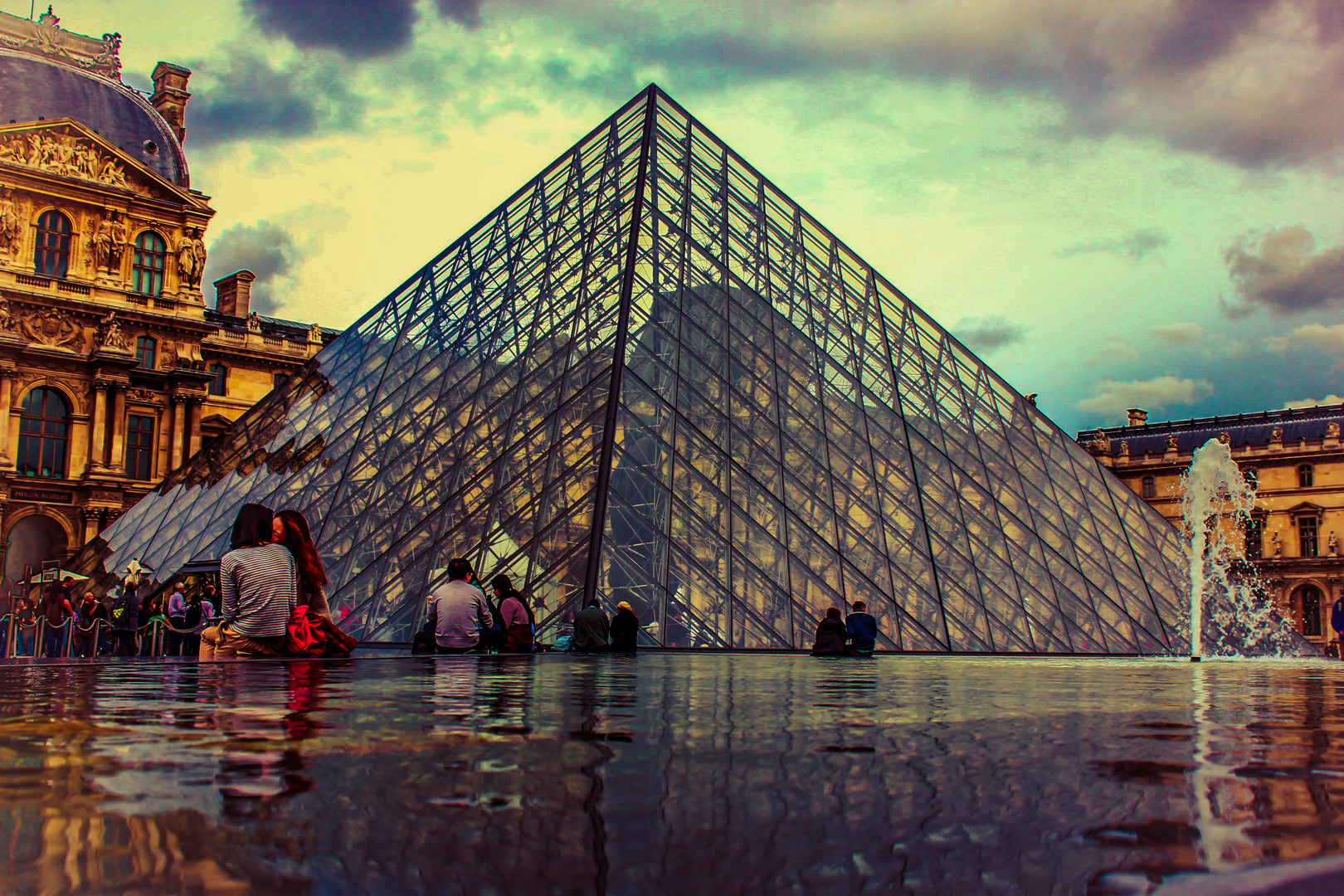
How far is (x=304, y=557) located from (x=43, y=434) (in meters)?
38.7

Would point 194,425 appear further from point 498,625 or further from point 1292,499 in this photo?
point 1292,499

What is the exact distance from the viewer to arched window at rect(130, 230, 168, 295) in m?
43.7

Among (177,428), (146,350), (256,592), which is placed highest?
(146,350)

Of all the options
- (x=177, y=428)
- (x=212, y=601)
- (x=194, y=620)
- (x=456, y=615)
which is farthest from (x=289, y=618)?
(x=177, y=428)

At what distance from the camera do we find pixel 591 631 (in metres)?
12.2

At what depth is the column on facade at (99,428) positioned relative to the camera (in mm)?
41250

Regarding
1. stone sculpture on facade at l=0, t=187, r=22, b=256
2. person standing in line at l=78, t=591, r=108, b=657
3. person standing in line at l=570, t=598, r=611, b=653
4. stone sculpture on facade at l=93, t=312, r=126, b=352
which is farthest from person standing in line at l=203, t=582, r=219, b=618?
stone sculpture on facade at l=0, t=187, r=22, b=256

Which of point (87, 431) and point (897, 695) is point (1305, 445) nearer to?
point (87, 431)

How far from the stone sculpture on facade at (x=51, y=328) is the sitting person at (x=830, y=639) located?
123 ft

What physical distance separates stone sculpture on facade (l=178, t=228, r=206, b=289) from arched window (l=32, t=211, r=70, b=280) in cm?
405

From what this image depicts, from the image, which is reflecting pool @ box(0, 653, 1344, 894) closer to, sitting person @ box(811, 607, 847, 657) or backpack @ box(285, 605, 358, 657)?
backpack @ box(285, 605, 358, 657)

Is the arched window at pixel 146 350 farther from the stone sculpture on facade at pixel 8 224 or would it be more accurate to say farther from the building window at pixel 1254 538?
the building window at pixel 1254 538

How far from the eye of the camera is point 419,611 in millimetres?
14406

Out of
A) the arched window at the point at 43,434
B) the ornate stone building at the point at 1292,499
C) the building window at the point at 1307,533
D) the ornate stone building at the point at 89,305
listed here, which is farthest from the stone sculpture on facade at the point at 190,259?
the building window at the point at 1307,533
